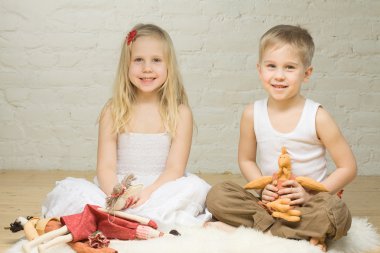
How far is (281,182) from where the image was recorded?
2.23 meters

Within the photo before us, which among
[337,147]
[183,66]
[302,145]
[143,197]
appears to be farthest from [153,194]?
[183,66]

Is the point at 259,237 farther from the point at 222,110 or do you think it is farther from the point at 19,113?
the point at 19,113

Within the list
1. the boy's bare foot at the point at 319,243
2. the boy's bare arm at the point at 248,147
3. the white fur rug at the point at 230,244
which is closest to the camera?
the white fur rug at the point at 230,244

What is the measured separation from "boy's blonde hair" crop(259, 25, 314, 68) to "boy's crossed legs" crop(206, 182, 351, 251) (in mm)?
516

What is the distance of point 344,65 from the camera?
3748 mm

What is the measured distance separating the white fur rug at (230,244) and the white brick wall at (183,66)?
1.62 metres

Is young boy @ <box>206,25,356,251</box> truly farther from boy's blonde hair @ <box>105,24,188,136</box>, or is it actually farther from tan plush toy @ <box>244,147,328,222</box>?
boy's blonde hair @ <box>105,24,188,136</box>

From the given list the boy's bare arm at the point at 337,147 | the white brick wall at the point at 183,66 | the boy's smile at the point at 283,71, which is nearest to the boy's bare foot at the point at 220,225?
the boy's bare arm at the point at 337,147

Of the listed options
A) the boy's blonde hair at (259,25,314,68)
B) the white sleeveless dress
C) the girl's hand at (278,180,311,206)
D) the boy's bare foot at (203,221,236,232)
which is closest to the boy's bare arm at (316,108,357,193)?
the girl's hand at (278,180,311,206)

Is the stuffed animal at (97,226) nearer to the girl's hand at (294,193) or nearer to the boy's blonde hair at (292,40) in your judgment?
the girl's hand at (294,193)

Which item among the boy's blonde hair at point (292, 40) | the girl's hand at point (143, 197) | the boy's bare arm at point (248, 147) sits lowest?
the girl's hand at point (143, 197)

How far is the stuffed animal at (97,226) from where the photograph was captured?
2.02 metres

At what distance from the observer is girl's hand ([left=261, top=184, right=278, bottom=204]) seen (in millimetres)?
2230

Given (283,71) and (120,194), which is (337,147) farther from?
(120,194)
